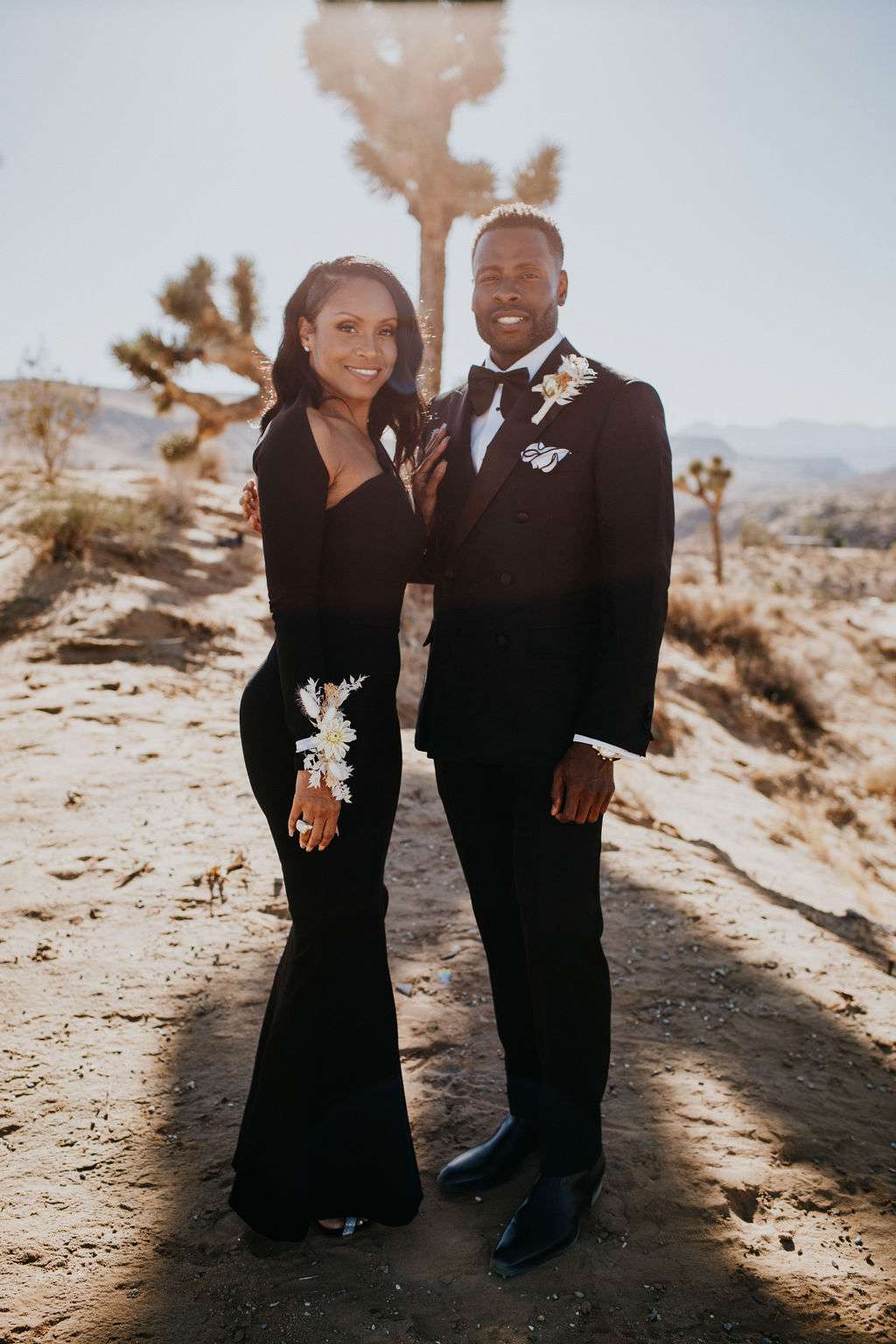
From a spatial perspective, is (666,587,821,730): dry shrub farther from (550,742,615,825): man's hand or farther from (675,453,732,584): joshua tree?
(675,453,732,584): joshua tree

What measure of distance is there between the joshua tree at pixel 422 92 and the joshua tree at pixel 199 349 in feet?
14.3

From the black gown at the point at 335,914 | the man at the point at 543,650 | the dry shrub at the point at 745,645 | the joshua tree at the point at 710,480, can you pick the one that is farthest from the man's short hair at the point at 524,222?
the joshua tree at the point at 710,480

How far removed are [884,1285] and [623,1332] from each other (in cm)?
62

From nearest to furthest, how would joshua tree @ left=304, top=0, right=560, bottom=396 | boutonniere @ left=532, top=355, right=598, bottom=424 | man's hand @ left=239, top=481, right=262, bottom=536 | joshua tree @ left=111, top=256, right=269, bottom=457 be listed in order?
boutonniere @ left=532, top=355, right=598, bottom=424
man's hand @ left=239, top=481, right=262, bottom=536
joshua tree @ left=304, top=0, right=560, bottom=396
joshua tree @ left=111, top=256, right=269, bottom=457

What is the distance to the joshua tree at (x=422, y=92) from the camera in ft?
33.0

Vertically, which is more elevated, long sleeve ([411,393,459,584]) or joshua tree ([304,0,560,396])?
joshua tree ([304,0,560,396])

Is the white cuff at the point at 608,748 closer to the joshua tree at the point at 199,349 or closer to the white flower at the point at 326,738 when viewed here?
the white flower at the point at 326,738

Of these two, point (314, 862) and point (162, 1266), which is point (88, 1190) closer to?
point (162, 1266)

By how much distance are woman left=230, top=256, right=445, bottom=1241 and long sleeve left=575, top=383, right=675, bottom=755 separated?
0.47m

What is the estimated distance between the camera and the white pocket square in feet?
7.06

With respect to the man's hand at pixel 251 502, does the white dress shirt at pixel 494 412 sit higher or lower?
higher

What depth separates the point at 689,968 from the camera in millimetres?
3439

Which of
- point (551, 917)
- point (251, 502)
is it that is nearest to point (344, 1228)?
point (551, 917)

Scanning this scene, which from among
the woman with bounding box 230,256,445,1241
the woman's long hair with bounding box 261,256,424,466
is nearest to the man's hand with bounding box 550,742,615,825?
the woman with bounding box 230,256,445,1241
